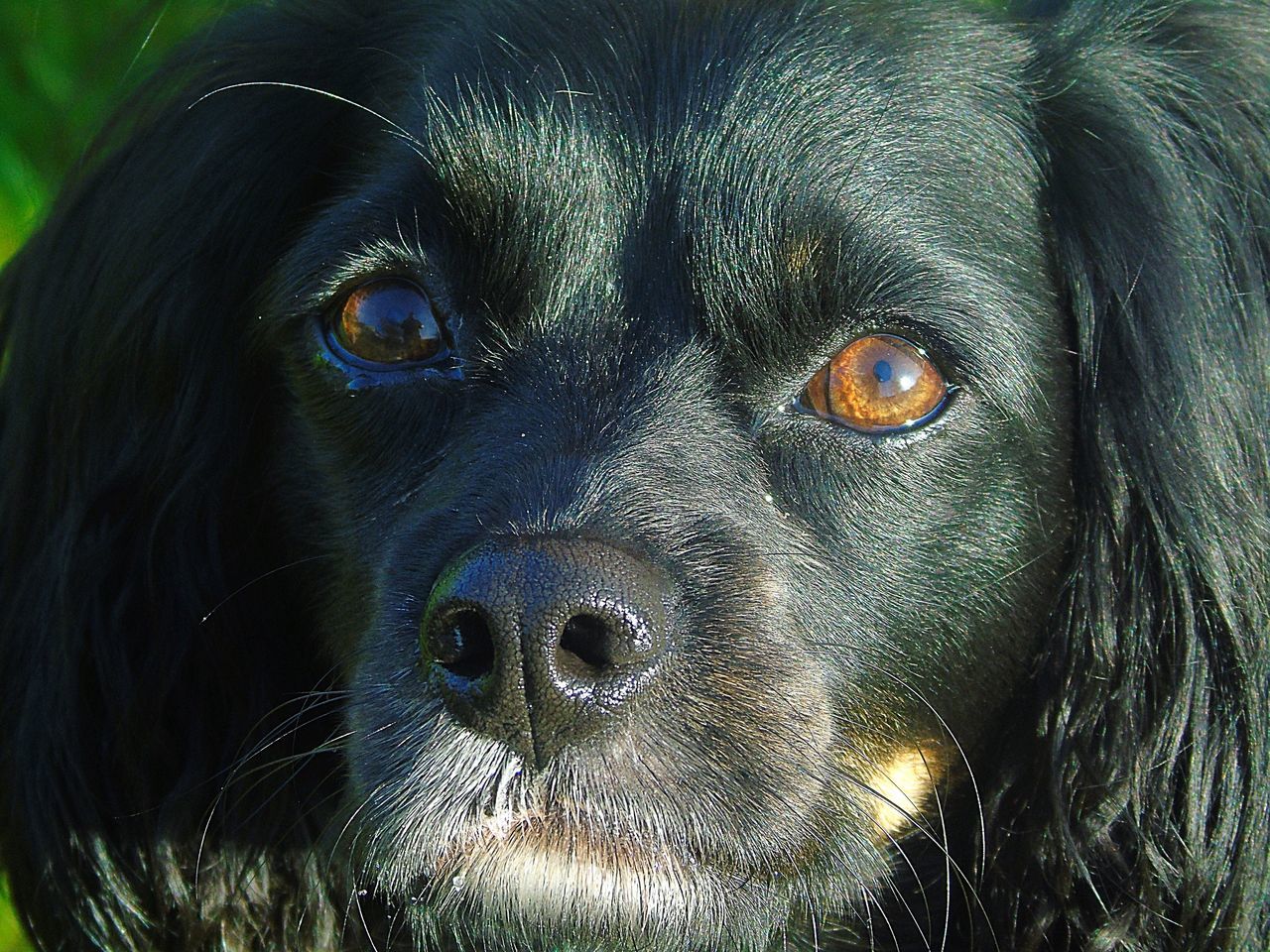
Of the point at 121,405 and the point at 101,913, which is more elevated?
the point at 121,405

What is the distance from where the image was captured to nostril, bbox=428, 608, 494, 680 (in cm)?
217

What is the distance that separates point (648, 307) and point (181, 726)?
1.19 metres

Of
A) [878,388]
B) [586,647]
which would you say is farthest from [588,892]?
[878,388]

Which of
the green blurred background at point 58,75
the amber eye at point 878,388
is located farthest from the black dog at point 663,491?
the green blurred background at point 58,75

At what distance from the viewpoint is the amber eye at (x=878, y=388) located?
8.12 feet

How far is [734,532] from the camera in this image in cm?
233

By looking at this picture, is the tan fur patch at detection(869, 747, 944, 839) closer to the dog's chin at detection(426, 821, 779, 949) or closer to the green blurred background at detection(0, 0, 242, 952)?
the dog's chin at detection(426, 821, 779, 949)

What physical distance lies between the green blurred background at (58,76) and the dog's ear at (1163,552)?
1.83 m

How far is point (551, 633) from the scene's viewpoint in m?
2.10

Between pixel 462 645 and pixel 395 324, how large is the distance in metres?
0.65

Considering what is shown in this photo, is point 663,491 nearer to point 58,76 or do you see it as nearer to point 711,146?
→ point 711,146

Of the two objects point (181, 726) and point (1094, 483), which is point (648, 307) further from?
point (181, 726)

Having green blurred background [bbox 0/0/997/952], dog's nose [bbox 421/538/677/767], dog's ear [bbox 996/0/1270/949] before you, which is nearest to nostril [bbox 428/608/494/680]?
dog's nose [bbox 421/538/677/767]

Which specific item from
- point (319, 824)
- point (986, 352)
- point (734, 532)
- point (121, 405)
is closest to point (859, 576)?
point (734, 532)
